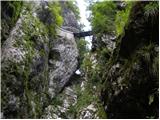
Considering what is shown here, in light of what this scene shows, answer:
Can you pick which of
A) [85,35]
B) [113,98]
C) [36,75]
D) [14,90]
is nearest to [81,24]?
[85,35]

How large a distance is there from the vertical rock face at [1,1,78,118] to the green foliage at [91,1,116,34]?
10.9 ft

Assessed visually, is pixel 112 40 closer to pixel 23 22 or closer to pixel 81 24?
pixel 23 22

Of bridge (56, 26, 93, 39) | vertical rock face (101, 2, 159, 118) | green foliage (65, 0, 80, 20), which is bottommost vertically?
vertical rock face (101, 2, 159, 118)

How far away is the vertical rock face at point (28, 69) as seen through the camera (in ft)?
50.0

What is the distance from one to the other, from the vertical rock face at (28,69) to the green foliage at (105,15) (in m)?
3.34

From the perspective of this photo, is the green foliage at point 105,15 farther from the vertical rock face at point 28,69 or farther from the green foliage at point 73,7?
the green foliage at point 73,7

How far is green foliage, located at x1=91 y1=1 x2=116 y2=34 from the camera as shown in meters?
20.3

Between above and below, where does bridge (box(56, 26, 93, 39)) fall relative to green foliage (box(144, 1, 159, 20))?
below

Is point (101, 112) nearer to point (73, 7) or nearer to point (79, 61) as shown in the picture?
point (79, 61)

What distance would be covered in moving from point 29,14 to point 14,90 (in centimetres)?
559

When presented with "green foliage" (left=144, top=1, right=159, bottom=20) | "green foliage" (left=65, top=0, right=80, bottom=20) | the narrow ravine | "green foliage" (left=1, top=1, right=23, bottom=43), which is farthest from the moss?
"green foliage" (left=65, top=0, right=80, bottom=20)

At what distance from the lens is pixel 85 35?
28250 millimetres

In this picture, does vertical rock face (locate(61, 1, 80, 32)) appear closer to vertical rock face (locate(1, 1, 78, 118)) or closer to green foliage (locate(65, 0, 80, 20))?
green foliage (locate(65, 0, 80, 20))

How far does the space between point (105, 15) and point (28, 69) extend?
6.39 metres
